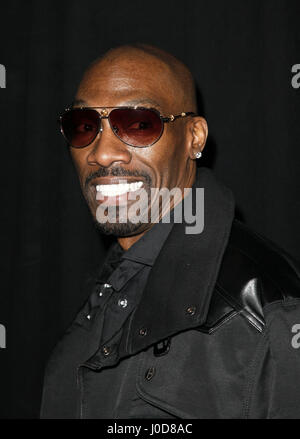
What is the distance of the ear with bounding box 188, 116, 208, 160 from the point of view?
1.00m

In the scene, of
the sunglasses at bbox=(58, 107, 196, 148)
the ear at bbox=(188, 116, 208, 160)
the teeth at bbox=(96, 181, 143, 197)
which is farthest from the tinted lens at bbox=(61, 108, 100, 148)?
the ear at bbox=(188, 116, 208, 160)

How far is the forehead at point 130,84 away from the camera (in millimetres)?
917

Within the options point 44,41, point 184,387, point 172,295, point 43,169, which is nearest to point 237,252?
point 172,295

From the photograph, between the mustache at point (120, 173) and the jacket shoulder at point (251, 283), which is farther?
the mustache at point (120, 173)

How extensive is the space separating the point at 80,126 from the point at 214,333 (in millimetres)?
505

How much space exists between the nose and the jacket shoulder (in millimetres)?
277

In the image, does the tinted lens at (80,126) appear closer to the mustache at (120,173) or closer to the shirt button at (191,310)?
the mustache at (120,173)

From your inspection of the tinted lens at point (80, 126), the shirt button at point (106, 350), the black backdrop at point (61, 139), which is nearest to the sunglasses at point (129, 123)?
the tinted lens at point (80, 126)

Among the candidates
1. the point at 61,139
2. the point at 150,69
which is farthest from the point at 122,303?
the point at 61,139

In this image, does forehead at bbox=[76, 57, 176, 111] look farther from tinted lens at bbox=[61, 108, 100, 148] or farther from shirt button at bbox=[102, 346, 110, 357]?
shirt button at bbox=[102, 346, 110, 357]

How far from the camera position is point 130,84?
3.02 feet

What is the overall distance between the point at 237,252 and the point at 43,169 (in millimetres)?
903

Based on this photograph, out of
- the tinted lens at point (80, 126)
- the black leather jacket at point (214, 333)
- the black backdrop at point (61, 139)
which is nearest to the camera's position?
the black leather jacket at point (214, 333)

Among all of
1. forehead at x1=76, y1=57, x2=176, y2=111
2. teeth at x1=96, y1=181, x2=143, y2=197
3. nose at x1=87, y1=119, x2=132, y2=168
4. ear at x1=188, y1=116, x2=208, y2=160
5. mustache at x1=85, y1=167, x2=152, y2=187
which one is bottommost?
teeth at x1=96, y1=181, x2=143, y2=197
